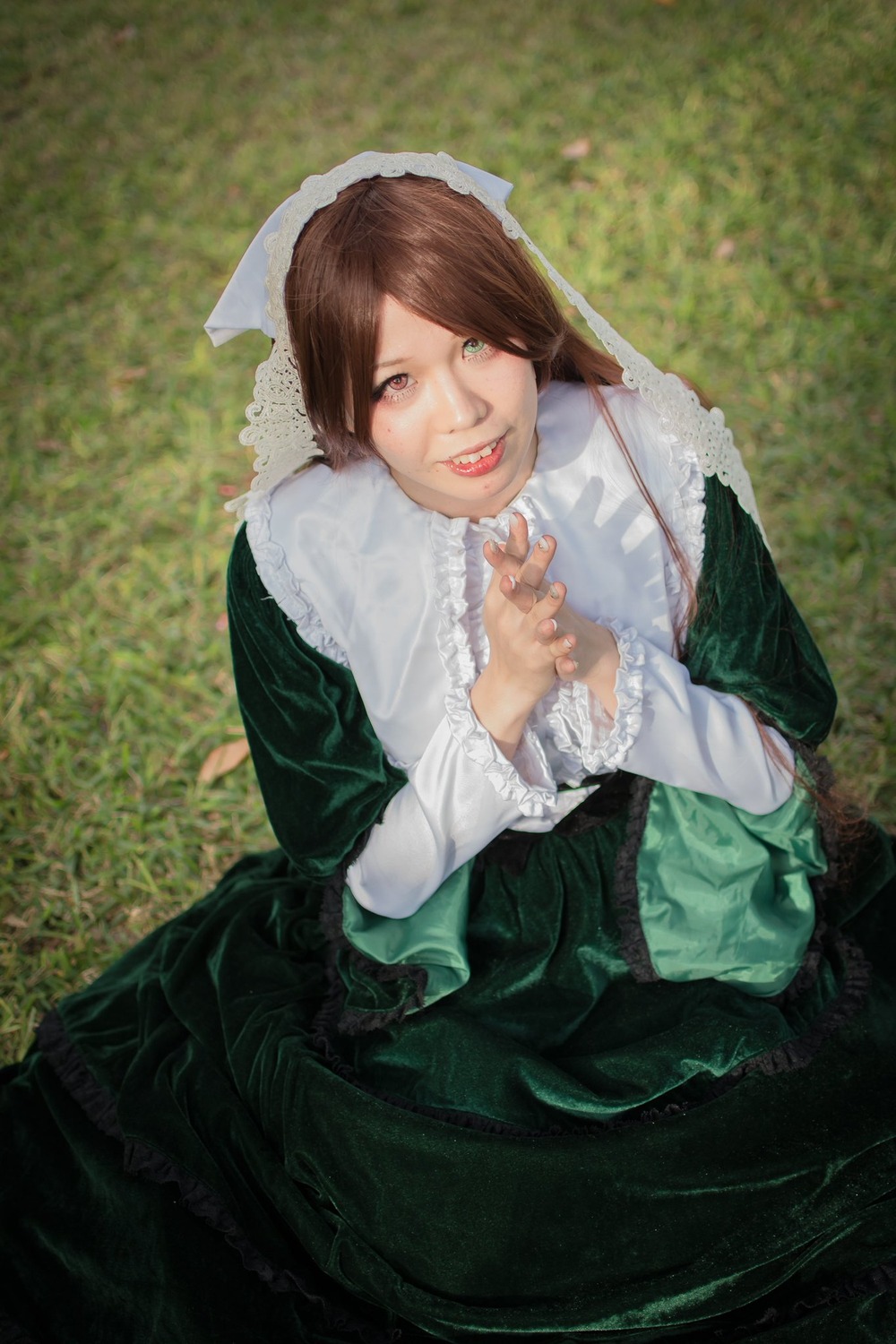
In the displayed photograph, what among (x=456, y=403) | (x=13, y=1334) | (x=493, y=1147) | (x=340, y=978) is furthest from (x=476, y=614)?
(x=13, y=1334)

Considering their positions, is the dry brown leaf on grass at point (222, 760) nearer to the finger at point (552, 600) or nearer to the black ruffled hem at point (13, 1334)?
the black ruffled hem at point (13, 1334)

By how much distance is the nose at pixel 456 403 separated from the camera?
166 centimetres

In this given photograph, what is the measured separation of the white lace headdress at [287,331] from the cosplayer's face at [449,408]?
0.52ft

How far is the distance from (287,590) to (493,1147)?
3.04 feet

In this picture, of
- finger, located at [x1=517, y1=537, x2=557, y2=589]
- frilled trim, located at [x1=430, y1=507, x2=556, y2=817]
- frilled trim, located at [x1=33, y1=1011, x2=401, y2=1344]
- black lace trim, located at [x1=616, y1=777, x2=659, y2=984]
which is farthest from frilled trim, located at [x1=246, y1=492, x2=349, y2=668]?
frilled trim, located at [x1=33, y1=1011, x2=401, y2=1344]

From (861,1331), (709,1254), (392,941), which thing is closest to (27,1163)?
(392,941)

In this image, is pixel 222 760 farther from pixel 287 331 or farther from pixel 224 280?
pixel 224 280

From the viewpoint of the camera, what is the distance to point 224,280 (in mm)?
4695

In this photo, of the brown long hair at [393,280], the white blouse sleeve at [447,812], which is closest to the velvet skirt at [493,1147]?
the white blouse sleeve at [447,812]

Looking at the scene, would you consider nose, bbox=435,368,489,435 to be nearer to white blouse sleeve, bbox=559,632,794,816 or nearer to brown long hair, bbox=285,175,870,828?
brown long hair, bbox=285,175,870,828

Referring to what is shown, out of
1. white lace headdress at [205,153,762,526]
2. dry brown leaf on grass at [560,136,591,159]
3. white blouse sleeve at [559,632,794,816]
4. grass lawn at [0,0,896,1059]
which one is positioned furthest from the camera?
→ dry brown leaf on grass at [560,136,591,159]

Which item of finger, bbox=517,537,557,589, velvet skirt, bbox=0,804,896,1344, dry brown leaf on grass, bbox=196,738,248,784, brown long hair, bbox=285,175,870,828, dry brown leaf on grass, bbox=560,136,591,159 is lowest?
velvet skirt, bbox=0,804,896,1344

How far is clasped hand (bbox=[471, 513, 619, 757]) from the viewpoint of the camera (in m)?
1.57

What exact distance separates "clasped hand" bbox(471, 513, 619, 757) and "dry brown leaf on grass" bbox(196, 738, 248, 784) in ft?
4.81
